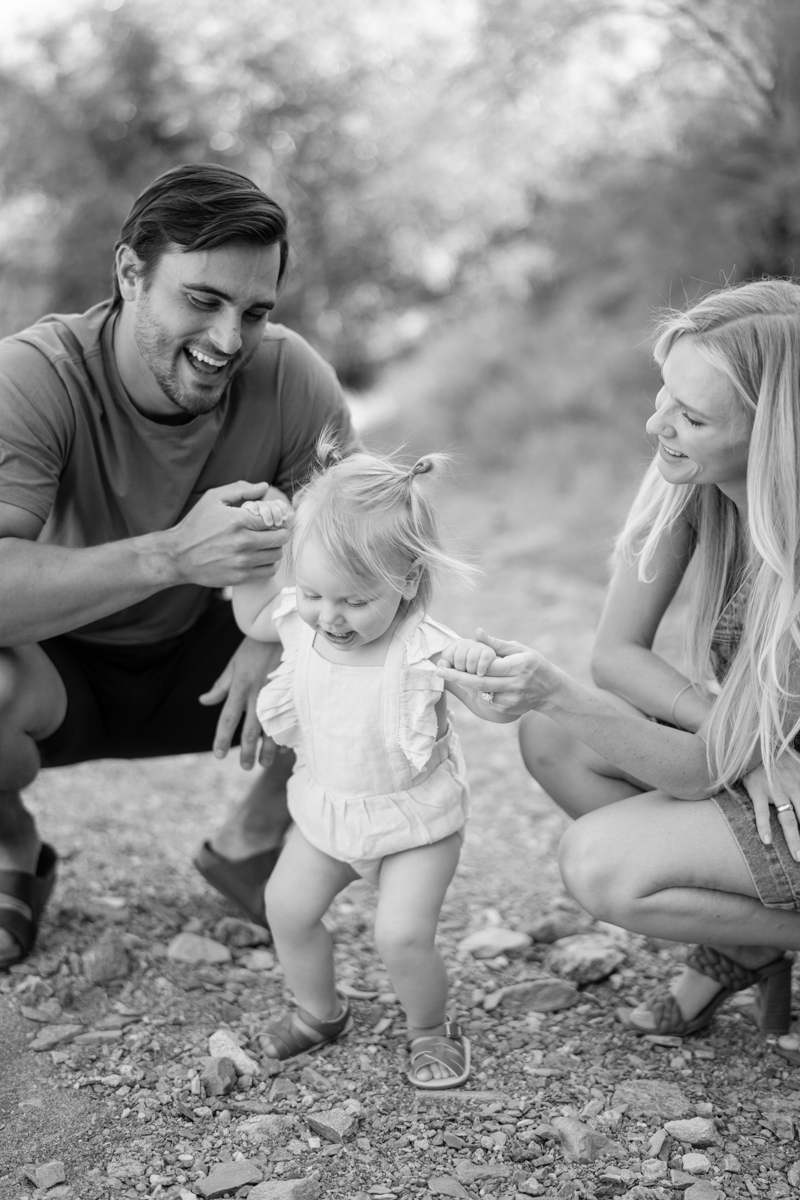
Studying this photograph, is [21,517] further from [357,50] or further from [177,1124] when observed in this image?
[357,50]

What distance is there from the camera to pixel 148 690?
9.37ft

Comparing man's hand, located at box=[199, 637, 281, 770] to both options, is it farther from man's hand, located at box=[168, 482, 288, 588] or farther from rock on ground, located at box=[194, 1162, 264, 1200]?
rock on ground, located at box=[194, 1162, 264, 1200]

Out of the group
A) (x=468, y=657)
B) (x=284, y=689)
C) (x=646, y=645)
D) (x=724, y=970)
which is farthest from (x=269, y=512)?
(x=724, y=970)

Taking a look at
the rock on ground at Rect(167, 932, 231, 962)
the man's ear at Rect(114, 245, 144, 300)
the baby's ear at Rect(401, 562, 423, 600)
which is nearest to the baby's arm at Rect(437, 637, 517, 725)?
Result: the baby's ear at Rect(401, 562, 423, 600)

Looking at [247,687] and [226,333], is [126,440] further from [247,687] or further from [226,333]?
[247,687]

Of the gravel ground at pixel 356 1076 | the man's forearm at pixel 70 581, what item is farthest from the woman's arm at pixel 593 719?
the man's forearm at pixel 70 581

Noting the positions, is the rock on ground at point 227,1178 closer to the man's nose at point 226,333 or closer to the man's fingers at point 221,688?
the man's fingers at point 221,688

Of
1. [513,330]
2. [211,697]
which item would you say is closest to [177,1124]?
[211,697]

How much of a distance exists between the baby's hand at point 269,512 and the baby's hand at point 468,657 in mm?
532

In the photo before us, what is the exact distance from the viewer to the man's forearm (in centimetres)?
232

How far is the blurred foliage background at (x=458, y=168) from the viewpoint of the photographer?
24.5ft

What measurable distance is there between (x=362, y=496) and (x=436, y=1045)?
107cm

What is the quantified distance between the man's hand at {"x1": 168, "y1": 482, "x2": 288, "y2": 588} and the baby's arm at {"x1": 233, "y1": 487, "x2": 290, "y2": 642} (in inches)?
0.8

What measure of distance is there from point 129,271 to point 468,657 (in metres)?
1.29
